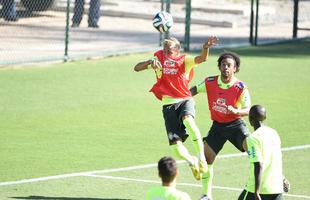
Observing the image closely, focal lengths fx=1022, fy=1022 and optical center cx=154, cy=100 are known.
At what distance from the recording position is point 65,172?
16.1m

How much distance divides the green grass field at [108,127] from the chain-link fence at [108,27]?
1.42 meters

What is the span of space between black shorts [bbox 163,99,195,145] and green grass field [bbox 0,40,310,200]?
84 centimetres

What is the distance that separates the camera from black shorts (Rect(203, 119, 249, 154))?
14.1m

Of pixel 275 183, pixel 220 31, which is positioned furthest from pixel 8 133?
pixel 220 31

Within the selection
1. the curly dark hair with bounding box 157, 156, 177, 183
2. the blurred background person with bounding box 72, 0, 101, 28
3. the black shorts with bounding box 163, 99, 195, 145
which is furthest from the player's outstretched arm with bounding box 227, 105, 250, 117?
the blurred background person with bounding box 72, 0, 101, 28

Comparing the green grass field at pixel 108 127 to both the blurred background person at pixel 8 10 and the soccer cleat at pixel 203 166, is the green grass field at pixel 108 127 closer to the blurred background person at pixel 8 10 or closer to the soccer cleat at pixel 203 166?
the soccer cleat at pixel 203 166

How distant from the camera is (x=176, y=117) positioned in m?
14.9

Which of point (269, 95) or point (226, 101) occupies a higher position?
point (226, 101)

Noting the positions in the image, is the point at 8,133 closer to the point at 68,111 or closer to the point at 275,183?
the point at 68,111

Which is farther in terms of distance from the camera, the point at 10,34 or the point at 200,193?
the point at 10,34

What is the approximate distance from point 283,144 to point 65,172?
14.5ft

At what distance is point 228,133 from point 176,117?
1.05 metres

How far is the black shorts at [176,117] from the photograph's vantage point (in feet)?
48.6

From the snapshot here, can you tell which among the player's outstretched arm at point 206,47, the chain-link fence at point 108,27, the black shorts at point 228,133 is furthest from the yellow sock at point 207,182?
the chain-link fence at point 108,27
